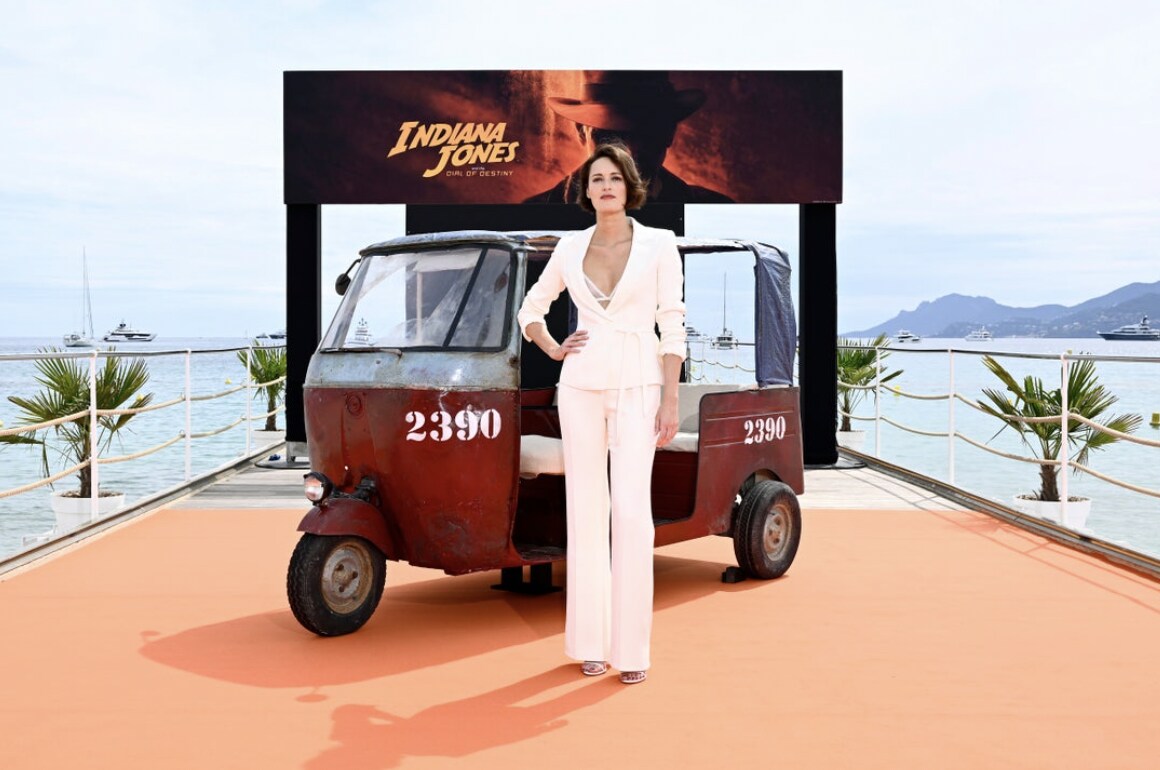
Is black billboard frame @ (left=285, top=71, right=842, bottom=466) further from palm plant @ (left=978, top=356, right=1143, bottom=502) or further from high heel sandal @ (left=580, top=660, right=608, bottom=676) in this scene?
high heel sandal @ (left=580, top=660, right=608, bottom=676)

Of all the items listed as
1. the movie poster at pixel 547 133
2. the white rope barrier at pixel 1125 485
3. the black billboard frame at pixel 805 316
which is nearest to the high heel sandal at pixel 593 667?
the white rope barrier at pixel 1125 485

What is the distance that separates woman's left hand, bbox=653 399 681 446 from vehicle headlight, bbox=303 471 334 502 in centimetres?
171

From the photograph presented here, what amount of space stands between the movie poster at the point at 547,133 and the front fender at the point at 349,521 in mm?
7435

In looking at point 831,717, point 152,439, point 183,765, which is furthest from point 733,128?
point 152,439

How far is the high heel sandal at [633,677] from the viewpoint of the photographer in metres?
4.89

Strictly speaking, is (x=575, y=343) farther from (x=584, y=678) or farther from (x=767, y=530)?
(x=767, y=530)

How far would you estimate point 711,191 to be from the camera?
1277cm

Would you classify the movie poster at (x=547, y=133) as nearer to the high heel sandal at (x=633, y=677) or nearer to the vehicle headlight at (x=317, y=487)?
the vehicle headlight at (x=317, y=487)

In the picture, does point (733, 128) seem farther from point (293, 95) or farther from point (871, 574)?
point (871, 574)

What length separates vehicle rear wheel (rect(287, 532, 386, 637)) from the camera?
550 centimetres

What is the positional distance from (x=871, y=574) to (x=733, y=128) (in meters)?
6.81

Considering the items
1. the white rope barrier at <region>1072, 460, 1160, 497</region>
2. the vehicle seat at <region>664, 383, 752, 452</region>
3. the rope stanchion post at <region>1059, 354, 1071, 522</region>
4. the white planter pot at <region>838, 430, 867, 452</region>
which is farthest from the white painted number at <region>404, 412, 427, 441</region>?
the white planter pot at <region>838, 430, 867, 452</region>

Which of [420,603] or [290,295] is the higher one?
[290,295]

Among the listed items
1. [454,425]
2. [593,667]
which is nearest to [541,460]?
[454,425]
